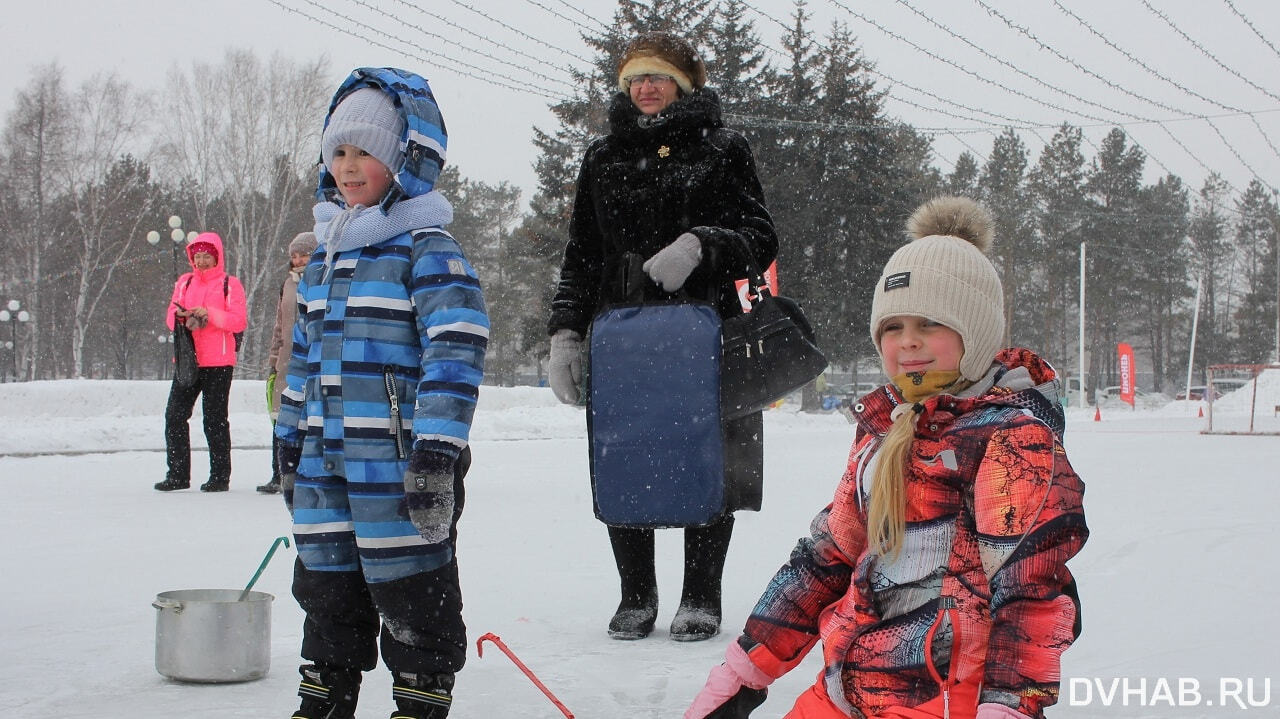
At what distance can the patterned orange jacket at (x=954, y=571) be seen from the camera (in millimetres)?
1509

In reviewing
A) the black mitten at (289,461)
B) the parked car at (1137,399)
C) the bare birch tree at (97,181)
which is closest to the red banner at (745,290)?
the black mitten at (289,461)

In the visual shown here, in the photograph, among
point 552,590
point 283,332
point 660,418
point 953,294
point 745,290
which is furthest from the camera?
point 745,290

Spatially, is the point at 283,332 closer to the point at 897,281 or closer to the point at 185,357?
the point at 185,357

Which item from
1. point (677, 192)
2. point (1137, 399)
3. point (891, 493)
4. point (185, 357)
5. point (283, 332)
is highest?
point (677, 192)

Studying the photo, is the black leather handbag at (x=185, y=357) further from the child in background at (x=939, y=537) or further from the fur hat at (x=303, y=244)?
the child in background at (x=939, y=537)

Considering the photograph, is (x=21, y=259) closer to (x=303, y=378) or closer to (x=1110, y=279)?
(x=303, y=378)

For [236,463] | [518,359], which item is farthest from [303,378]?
[518,359]

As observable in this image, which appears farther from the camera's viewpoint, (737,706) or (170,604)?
(170,604)

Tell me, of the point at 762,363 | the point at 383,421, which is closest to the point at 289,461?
the point at 383,421

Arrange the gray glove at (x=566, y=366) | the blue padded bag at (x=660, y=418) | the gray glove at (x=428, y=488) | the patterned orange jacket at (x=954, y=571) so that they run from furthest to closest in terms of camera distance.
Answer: the gray glove at (x=566, y=366) < the blue padded bag at (x=660, y=418) < the gray glove at (x=428, y=488) < the patterned orange jacket at (x=954, y=571)

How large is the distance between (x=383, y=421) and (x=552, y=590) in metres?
1.84

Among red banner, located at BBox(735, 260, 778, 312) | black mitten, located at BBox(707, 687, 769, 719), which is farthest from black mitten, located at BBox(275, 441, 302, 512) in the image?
red banner, located at BBox(735, 260, 778, 312)

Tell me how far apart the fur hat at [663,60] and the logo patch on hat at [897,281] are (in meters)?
1.55

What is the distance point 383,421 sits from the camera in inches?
88.7
